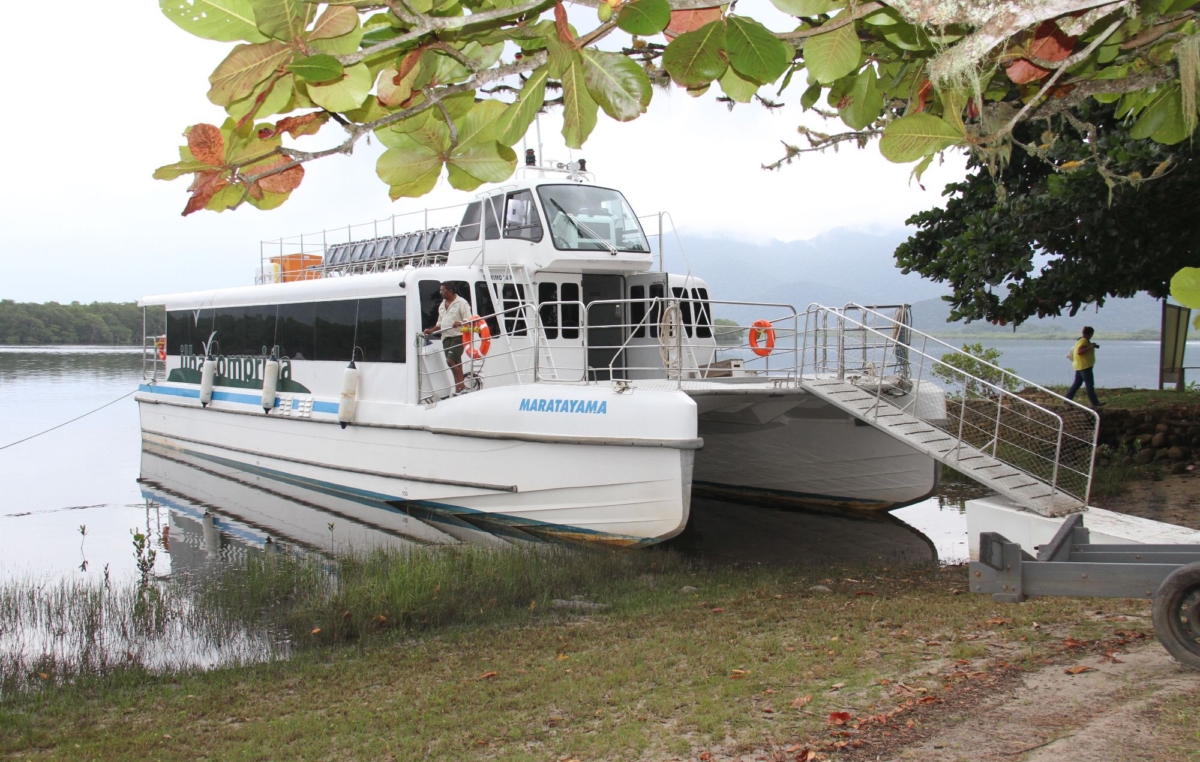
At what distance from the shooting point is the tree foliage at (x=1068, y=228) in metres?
12.9

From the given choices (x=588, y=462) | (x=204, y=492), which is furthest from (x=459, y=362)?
(x=204, y=492)

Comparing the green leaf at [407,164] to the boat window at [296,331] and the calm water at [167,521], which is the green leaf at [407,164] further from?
the boat window at [296,331]

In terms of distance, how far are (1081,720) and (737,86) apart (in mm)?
3419

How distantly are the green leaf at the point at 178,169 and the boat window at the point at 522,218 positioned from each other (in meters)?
10.5

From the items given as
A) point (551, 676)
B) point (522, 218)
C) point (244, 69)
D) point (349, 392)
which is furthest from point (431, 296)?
point (244, 69)

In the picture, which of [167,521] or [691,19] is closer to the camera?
[691,19]

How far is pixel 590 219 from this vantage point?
43.3ft

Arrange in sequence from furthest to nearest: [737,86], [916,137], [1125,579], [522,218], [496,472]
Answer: [522,218]
[496,472]
[1125,579]
[737,86]
[916,137]

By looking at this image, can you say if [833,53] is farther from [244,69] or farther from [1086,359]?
[1086,359]

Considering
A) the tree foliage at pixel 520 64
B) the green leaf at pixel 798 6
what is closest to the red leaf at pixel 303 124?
the tree foliage at pixel 520 64

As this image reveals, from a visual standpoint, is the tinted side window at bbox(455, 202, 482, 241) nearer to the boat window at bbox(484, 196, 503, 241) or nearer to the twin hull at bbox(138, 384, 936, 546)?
the boat window at bbox(484, 196, 503, 241)

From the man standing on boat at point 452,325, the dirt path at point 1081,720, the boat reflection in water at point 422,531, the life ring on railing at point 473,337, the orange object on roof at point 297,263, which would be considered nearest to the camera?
the dirt path at point 1081,720

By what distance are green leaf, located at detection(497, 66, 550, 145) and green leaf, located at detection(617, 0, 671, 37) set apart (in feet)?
0.87

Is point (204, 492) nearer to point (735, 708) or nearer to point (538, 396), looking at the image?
point (538, 396)
